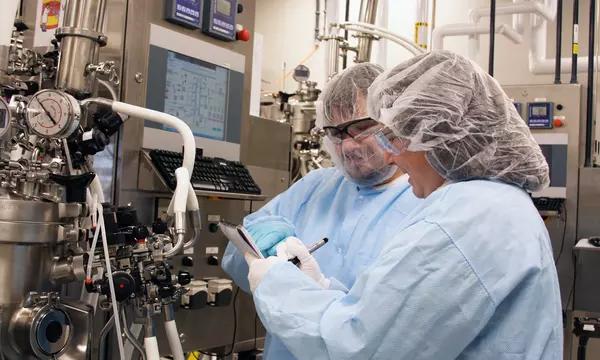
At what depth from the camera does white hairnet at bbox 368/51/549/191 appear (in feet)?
3.62

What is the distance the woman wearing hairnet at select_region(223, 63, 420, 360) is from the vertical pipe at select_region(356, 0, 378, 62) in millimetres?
1678

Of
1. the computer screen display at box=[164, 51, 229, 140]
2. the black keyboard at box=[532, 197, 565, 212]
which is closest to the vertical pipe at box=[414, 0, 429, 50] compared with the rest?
the black keyboard at box=[532, 197, 565, 212]

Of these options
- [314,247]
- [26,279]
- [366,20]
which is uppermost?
[366,20]

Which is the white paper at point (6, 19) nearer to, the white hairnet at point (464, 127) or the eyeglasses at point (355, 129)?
the eyeglasses at point (355, 129)

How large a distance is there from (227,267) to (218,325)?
0.49m

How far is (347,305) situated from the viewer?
1.06 metres

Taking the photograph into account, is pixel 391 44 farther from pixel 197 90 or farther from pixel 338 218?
pixel 338 218

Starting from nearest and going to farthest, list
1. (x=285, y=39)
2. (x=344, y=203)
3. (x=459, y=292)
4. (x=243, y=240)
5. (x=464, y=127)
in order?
1. (x=459, y=292)
2. (x=464, y=127)
3. (x=243, y=240)
4. (x=344, y=203)
5. (x=285, y=39)

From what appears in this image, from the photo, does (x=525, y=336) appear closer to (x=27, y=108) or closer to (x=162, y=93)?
(x=27, y=108)

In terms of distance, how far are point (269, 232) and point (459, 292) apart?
716 millimetres

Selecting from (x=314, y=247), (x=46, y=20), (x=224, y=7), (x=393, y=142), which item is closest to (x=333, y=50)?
(x=224, y=7)

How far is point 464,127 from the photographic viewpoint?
1104 mm

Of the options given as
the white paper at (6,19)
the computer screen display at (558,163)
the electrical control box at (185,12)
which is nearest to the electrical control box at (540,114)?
the computer screen display at (558,163)

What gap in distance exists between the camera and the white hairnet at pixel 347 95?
1.70 m
